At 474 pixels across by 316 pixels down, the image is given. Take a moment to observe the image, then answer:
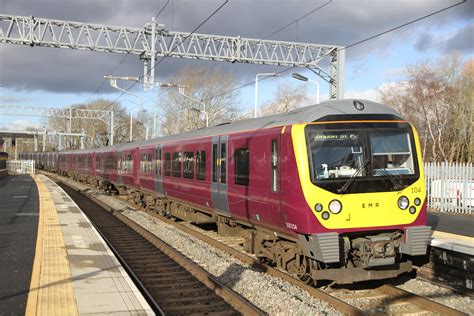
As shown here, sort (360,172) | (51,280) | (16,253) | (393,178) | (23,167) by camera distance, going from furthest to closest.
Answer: (23,167)
(16,253)
(51,280)
(393,178)
(360,172)

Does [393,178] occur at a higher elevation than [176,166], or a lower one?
lower

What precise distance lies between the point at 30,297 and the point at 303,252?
4114 mm

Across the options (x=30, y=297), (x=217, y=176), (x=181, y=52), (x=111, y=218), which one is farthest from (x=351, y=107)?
(x=181, y=52)

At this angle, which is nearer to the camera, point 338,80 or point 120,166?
point 338,80

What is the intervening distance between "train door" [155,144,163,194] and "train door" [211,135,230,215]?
19.0 feet

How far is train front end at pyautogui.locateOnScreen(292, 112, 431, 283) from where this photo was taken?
24.2 ft

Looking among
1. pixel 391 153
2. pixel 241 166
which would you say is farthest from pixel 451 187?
pixel 391 153

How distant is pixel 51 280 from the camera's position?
7.88m

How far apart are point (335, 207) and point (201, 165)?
6041 mm

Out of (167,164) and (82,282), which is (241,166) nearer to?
(82,282)

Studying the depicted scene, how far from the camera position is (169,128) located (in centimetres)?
5484

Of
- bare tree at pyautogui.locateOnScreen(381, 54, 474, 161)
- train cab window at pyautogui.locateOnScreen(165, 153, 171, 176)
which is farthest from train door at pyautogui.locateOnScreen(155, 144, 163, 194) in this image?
bare tree at pyautogui.locateOnScreen(381, 54, 474, 161)

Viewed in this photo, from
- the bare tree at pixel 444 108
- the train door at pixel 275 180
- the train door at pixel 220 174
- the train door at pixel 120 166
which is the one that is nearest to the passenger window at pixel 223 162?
the train door at pixel 220 174

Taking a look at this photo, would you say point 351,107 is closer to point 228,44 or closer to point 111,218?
point 111,218
